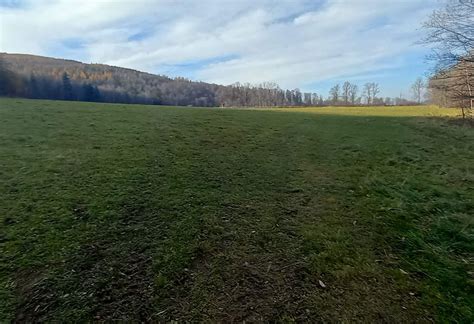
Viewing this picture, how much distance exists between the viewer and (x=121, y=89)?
253 ft

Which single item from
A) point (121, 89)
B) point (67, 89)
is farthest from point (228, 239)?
point (121, 89)

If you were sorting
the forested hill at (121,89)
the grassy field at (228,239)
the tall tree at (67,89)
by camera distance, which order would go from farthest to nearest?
the tall tree at (67,89) < the forested hill at (121,89) < the grassy field at (228,239)

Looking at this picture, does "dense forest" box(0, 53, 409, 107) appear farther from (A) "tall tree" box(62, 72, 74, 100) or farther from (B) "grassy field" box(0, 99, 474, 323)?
(B) "grassy field" box(0, 99, 474, 323)

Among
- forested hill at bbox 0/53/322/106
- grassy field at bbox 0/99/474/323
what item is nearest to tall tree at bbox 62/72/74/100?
forested hill at bbox 0/53/322/106

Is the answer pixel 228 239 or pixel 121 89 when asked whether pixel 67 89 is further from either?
pixel 228 239

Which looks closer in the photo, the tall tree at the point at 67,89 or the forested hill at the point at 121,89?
the forested hill at the point at 121,89

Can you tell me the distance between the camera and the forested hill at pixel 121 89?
56.4 meters

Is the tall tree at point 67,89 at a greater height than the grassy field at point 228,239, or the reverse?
the tall tree at point 67,89

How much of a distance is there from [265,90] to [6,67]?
7821 centimetres

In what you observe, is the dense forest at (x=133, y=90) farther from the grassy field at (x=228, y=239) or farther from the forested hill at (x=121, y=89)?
the grassy field at (x=228, y=239)

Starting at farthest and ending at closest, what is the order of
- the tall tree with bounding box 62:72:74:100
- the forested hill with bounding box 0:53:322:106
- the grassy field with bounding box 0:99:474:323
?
the tall tree with bounding box 62:72:74:100
the forested hill with bounding box 0:53:322:106
the grassy field with bounding box 0:99:474:323

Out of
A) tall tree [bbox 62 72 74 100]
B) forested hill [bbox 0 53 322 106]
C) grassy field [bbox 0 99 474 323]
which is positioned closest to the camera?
grassy field [bbox 0 99 474 323]

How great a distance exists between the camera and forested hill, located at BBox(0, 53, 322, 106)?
56.4 meters

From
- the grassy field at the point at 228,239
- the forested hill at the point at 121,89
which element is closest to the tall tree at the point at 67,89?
the forested hill at the point at 121,89
